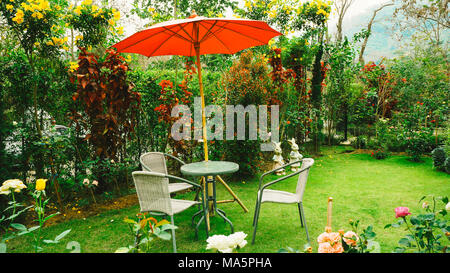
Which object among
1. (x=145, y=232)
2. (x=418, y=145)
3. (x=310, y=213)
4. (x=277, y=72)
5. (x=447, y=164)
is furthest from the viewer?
(x=418, y=145)

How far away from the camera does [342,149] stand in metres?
8.08

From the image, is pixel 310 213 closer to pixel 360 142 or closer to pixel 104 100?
pixel 104 100

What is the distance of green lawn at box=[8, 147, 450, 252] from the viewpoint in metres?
2.98

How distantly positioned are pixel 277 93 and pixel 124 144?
12.2ft

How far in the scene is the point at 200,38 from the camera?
11.4 ft

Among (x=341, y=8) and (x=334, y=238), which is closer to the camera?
(x=334, y=238)

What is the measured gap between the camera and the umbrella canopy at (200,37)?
2957 mm

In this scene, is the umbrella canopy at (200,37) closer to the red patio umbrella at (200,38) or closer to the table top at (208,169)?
the red patio umbrella at (200,38)

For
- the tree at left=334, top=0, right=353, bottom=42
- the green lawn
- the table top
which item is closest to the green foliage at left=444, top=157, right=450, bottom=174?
the green lawn

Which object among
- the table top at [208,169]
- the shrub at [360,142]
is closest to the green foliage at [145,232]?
the table top at [208,169]

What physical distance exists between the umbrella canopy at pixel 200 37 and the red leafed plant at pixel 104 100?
2.87 ft

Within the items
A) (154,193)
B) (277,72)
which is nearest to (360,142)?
(277,72)

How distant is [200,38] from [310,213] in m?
2.74

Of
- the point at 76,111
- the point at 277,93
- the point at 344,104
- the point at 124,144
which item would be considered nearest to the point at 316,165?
the point at 277,93
